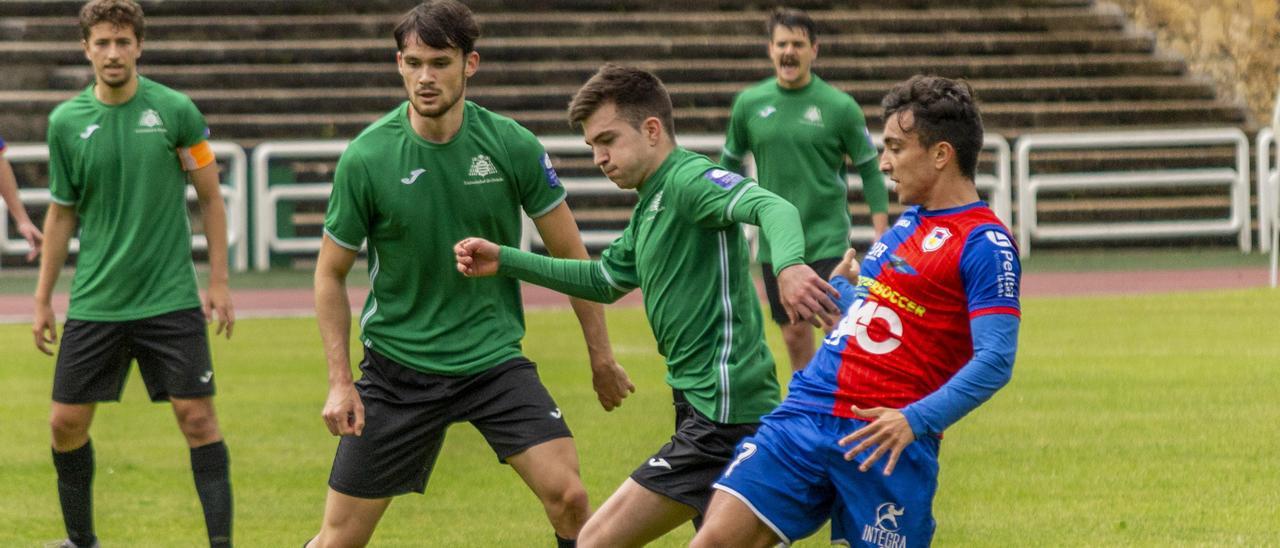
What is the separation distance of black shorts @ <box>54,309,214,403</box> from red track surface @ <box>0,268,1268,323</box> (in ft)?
29.6

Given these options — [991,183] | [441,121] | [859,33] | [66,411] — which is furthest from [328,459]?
[859,33]

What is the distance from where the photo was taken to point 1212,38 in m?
24.5

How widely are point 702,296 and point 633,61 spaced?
1848 centimetres

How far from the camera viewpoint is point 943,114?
4.99 m

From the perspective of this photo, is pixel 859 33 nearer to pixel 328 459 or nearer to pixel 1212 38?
pixel 1212 38

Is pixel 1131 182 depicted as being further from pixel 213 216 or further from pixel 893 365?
pixel 893 365

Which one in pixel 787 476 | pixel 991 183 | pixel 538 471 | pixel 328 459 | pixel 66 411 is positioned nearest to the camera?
pixel 787 476

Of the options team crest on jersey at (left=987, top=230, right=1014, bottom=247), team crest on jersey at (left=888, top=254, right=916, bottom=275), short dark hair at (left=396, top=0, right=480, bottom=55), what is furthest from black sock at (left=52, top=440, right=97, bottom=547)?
team crest on jersey at (left=987, top=230, right=1014, bottom=247)

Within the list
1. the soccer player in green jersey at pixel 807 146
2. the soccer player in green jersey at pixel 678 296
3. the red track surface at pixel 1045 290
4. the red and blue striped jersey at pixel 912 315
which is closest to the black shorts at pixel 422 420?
the soccer player in green jersey at pixel 678 296

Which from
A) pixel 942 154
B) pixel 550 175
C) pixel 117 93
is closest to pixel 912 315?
pixel 942 154

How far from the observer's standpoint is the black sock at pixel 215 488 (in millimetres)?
7023

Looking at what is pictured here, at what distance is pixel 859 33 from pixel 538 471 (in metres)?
19.4

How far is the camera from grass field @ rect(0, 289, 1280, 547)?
7.85 metres

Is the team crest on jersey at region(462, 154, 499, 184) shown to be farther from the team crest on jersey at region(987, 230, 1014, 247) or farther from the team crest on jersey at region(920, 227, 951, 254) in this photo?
the team crest on jersey at region(987, 230, 1014, 247)
